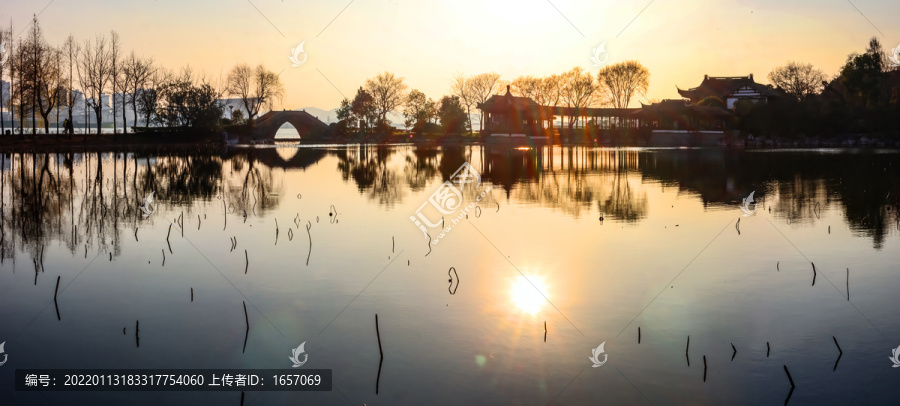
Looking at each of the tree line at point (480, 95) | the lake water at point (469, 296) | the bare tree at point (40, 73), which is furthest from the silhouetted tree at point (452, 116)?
the lake water at point (469, 296)

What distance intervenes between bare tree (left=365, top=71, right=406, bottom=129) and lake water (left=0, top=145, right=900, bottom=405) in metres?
95.8

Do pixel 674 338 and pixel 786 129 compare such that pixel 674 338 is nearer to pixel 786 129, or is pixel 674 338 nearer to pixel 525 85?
pixel 786 129

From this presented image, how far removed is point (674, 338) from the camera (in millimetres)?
10523

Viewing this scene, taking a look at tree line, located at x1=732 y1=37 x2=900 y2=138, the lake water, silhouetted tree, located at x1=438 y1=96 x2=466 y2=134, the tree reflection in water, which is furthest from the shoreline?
the lake water

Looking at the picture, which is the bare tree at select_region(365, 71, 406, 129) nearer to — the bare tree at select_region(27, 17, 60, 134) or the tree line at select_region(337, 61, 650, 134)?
the tree line at select_region(337, 61, 650, 134)

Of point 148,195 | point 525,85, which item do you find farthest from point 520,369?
point 525,85

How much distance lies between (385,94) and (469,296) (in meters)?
112

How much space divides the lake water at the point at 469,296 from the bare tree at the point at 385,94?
314 ft

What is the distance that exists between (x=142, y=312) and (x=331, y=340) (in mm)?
3559

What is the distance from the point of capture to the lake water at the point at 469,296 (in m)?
9.03

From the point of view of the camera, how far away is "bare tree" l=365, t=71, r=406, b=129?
123 m

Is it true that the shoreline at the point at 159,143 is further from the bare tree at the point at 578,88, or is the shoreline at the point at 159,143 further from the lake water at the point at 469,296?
the lake water at the point at 469,296

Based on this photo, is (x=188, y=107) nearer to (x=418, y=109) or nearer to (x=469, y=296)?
(x=418, y=109)

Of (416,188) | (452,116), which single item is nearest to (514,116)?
(452,116)
